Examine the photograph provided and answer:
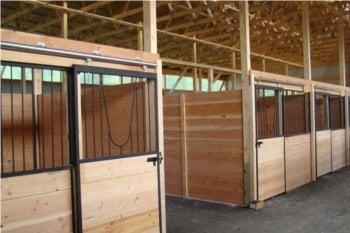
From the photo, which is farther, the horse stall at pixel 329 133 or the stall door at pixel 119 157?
the horse stall at pixel 329 133

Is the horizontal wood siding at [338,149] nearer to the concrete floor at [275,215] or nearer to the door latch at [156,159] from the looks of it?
the concrete floor at [275,215]

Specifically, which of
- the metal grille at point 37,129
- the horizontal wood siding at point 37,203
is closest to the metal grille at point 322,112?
the metal grille at point 37,129

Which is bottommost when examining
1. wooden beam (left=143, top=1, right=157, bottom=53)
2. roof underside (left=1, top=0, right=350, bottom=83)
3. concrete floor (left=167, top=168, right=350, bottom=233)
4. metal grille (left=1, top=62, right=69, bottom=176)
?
concrete floor (left=167, top=168, right=350, bottom=233)

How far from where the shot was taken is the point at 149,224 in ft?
11.9

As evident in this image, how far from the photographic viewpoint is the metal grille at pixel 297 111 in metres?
6.58

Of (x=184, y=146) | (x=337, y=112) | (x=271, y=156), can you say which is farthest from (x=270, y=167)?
(x=337, y=112)

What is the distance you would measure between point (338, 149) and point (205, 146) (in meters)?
3.87

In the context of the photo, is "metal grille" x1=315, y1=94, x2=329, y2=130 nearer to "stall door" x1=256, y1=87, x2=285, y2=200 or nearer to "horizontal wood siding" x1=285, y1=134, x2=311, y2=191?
"horizontal wood siding" x1=285, y1=134, x2=311, y2=191

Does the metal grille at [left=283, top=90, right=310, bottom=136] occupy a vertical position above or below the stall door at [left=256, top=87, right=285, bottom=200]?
above

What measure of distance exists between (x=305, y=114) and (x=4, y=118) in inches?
183

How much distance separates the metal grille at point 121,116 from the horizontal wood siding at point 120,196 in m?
0.30

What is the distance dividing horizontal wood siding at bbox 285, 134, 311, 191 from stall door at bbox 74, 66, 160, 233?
2733mm

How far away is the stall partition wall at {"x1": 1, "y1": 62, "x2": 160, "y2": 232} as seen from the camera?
2.73 m

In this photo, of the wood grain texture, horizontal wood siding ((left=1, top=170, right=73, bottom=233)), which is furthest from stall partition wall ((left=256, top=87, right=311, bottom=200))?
horizontal wood siding ((left=1, top=170, right=73, bottom=233))
